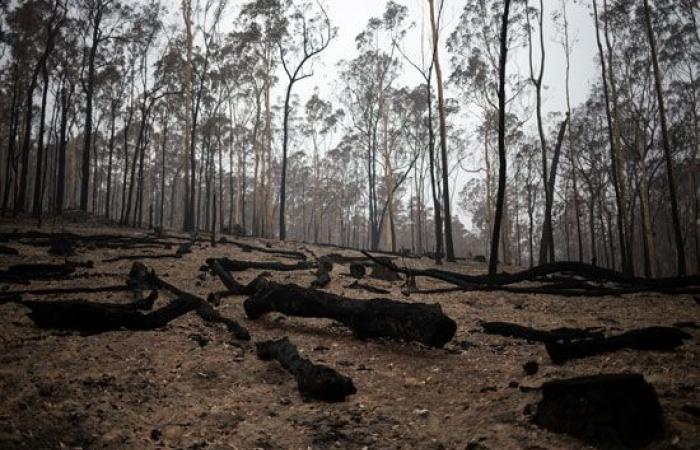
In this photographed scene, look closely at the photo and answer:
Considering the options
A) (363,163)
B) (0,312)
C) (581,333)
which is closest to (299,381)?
(581,333)

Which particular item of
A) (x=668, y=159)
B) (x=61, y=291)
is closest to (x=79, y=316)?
(x=61, y=291)

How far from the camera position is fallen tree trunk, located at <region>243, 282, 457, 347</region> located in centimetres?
404

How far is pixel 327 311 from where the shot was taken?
4.95 metres

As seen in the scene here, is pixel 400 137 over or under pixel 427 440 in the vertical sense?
over

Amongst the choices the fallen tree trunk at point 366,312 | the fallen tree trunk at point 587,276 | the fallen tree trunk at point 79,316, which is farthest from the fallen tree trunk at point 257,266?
the fallen tree trunk at point 79,316

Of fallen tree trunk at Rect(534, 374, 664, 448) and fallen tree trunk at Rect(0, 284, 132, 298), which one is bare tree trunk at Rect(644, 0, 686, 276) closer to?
fallen tree trunk at Rect(534, 374, 664, 448)

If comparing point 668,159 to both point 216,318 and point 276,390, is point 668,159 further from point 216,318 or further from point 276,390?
point 276,390

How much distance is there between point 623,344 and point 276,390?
3.14m

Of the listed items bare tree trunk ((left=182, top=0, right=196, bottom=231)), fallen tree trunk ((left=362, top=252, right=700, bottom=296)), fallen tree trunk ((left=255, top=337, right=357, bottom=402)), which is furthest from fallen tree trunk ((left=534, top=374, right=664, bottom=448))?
bare tree trunk ((left=182, top=0, right=196, bottom=231))

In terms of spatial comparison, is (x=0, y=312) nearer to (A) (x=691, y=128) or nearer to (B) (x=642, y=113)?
(B) (x=642, y=113)

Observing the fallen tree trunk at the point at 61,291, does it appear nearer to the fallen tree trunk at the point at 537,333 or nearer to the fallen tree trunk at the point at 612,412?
the fallen tree trunk at the point at 537,333

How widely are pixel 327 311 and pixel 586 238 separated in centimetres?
6637

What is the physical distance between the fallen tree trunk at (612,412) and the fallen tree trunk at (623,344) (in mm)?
1315

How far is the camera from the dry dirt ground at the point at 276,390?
106 inches
